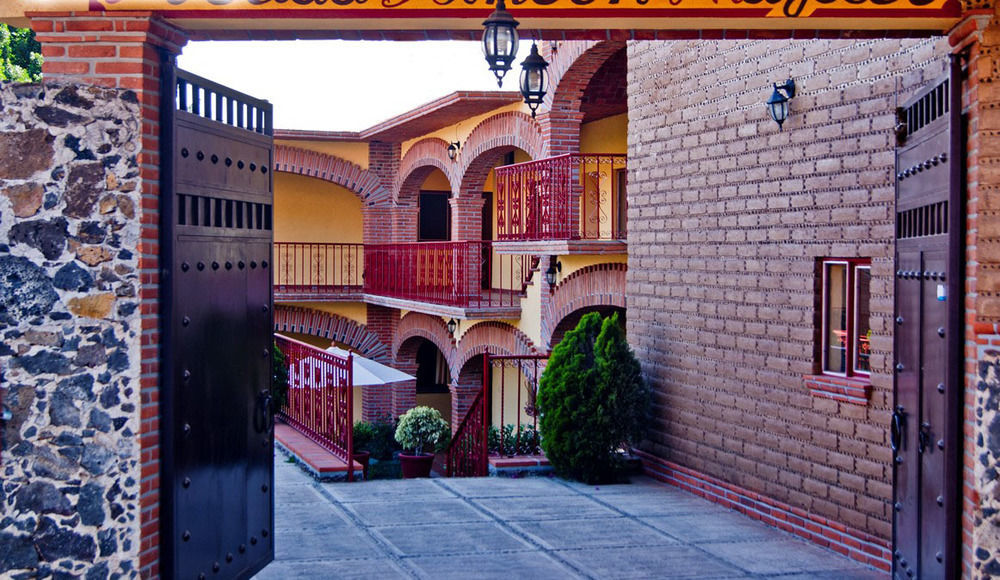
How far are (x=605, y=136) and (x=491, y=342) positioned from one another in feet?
11.6

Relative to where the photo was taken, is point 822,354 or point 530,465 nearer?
point 822,354

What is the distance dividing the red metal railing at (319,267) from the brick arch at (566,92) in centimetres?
835

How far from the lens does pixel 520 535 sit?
802 centimetres

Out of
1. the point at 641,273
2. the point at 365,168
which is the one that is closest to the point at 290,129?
the point at 365,168

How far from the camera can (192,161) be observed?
5.84 meters

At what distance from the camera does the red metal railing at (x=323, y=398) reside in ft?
33.6

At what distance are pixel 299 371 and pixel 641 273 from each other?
3947mm

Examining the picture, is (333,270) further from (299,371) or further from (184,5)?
(184,5)

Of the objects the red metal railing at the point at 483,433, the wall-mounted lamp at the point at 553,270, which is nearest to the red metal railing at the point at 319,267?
the red metal railing at the point at 483,433

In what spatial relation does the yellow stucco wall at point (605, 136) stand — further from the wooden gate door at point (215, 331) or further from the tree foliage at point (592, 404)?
the wooden gate door at point (215, 331)

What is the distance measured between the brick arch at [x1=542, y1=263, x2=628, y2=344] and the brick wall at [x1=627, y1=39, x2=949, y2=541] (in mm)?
1251

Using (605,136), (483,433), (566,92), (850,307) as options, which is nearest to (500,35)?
(850,307)

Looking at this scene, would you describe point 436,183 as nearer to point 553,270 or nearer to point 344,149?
point 344,149

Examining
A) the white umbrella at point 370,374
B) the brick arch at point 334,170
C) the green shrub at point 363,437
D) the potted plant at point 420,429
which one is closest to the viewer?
the white umbrella at point 370,374
